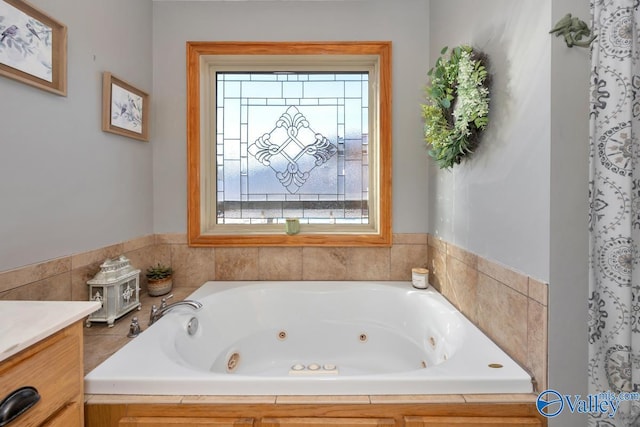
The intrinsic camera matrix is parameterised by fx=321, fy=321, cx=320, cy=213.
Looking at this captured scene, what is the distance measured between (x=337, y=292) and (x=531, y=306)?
1.14 meters

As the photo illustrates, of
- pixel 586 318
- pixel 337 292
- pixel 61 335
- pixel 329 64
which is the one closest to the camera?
pixel 61 335

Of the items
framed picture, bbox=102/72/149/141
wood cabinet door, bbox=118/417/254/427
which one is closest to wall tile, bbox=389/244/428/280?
wood cabinet door, bbox=118/417/254/427

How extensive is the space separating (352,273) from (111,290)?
4.53ft

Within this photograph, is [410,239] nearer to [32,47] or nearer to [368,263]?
[368,263]

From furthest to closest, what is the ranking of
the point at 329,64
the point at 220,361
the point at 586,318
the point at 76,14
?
the point at 329,64 → the point at 220,361 → the point at 76,14 → the point at 586,318

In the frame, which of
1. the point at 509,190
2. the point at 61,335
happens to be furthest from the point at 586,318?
the point at 61,335

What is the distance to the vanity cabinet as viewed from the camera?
2.39ft

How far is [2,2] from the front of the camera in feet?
3.71

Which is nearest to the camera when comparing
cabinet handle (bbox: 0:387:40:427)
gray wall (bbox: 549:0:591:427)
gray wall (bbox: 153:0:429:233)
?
cabinet handle (bbox: 0:387:40:427)

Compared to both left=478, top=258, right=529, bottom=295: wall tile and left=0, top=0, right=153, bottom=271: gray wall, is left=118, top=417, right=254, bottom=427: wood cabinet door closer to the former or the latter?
left=0, top=0, right=153, bottom=271: gray wall

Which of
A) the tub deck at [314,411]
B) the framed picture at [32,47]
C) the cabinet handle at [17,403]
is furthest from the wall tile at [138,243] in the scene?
the cabinet handle at [17,403]

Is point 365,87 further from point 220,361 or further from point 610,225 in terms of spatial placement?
point 220,361

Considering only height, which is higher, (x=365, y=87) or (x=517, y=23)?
(x=365, y=87)

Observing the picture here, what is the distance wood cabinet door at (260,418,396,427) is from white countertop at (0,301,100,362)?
65 centimetres
